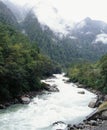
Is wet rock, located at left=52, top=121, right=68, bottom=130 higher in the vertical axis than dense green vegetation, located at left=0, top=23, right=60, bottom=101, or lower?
lower

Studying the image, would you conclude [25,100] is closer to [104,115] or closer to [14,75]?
[14,75]

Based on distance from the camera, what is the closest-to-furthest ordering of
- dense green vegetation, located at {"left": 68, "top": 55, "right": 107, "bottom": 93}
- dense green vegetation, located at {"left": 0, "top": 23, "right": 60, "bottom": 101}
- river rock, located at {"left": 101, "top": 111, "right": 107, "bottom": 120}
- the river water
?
the river water → river rock, located at {"left": 101, "top": 111, "right": 107, "bottom": 120} → dense green vegetation, located at {"left": 0, "top": 23, "right": 60, "bottom": 101} → dense green vegetation, located at {"left": 68, "top": 55, "right": 107, "bottom": 93}

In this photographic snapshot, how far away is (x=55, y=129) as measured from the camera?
4381cm

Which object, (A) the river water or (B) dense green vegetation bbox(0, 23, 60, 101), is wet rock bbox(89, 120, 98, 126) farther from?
(B) dense green vegetation bbox(0, 23, 60, 101)

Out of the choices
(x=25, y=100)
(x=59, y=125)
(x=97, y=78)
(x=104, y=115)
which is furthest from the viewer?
(x=97, y=78)

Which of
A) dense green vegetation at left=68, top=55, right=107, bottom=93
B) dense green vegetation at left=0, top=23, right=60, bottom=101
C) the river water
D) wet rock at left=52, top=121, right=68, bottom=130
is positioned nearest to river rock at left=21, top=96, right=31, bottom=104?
the river water

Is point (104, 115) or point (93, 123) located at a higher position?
point (104, 115)

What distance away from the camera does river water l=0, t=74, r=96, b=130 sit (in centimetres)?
4603

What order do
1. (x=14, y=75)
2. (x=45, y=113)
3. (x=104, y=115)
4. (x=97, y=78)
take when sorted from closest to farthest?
(x=104, y=115) → (x=45, y=113) → (x=14, y=75) → (x=97, y=78)

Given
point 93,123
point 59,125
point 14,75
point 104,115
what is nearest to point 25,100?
point 14,75

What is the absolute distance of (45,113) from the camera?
54.7m

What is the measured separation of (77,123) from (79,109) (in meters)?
11.6

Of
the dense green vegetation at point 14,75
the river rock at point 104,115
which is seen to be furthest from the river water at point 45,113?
the dense green vegetation at point 14,75

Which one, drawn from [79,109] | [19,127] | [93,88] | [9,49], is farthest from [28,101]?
[93,88]
